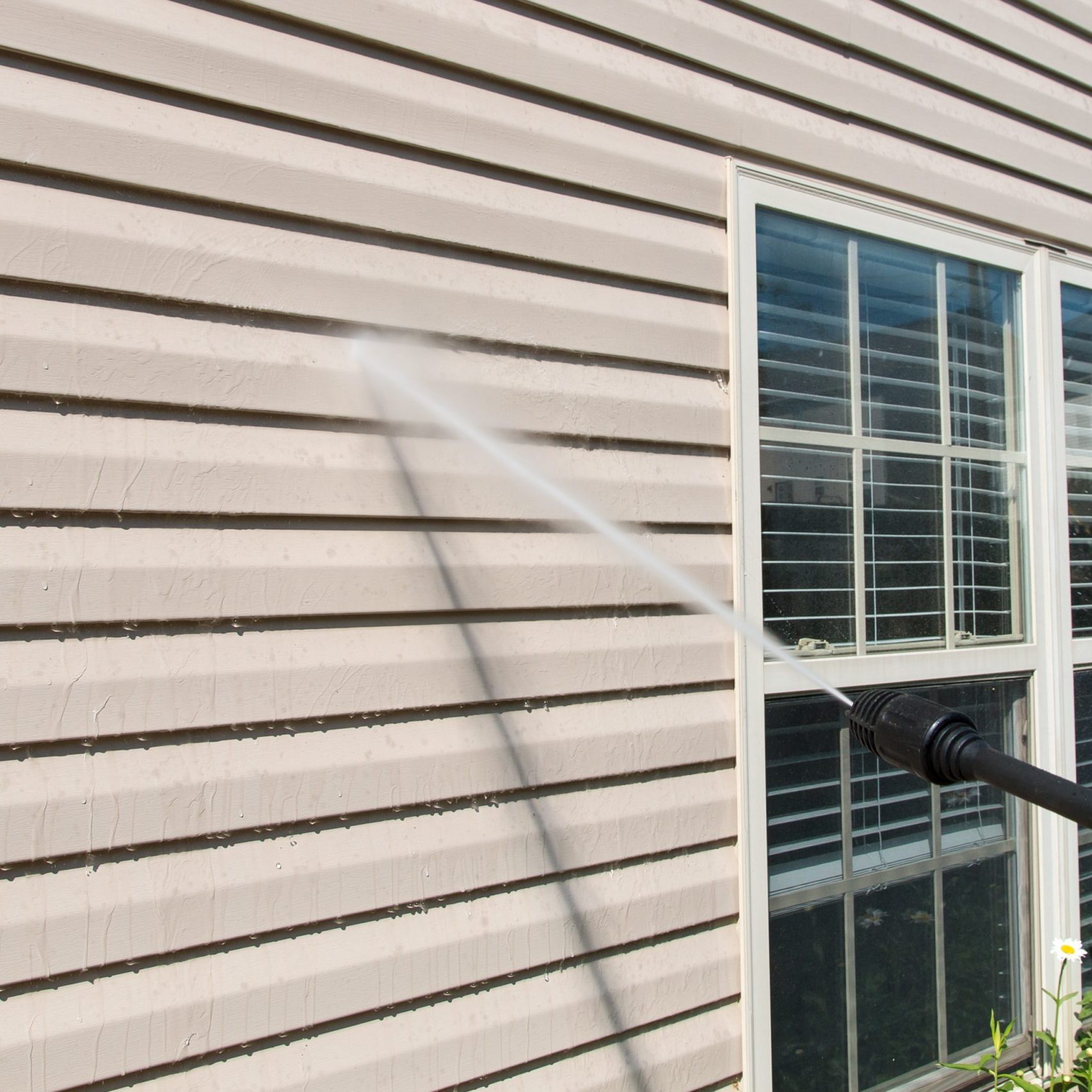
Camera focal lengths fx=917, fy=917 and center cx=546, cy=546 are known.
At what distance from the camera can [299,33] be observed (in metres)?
1.74

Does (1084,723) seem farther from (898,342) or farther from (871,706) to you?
(871,706)

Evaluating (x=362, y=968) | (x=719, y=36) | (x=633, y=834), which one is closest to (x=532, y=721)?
(x=633, y=834)

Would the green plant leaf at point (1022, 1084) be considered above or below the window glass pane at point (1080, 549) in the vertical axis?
below

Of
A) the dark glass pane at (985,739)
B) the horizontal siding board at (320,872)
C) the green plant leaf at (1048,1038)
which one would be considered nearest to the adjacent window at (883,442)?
the dark glass pane at (985,739)

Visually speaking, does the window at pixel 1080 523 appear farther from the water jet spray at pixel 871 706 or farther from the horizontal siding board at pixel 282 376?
the horizontal siding board at pixel 282 376

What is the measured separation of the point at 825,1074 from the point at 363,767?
1579 millimetres

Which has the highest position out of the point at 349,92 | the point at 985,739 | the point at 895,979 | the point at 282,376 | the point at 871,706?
the point at 349,92

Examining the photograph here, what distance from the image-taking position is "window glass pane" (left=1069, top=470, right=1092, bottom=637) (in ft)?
10.2

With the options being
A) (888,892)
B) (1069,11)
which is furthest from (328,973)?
(1069,11)

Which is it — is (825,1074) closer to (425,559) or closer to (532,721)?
(532,721)

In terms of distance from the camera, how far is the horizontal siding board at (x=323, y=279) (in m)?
1.51

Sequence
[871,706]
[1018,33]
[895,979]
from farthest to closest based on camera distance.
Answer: [1018,33]
[895,979]
[871,706]

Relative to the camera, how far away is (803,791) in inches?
95.3

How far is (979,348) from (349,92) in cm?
208
